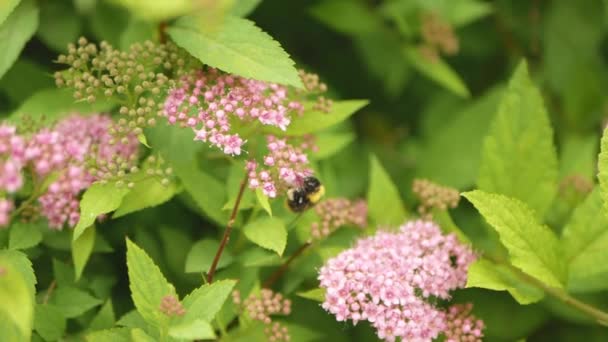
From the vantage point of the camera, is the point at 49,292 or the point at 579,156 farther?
the point at 579,156

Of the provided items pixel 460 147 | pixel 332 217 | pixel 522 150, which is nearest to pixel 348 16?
pixel 460 147

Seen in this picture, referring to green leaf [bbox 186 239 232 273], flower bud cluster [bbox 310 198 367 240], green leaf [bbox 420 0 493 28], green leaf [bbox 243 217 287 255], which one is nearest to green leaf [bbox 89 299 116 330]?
green leaf [bbox 186 239 232 273]

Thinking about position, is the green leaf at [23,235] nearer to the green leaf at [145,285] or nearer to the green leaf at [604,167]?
the green leaf at [145,285]

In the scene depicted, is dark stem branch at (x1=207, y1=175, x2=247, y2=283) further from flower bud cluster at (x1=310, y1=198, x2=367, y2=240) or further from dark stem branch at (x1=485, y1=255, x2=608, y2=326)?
dark stem branch at (x1=485, y1=255, x2=608, y2=326)

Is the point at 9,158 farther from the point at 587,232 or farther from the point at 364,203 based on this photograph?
the point at 587,232

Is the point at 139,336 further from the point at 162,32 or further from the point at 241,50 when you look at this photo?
the point at 162,32
